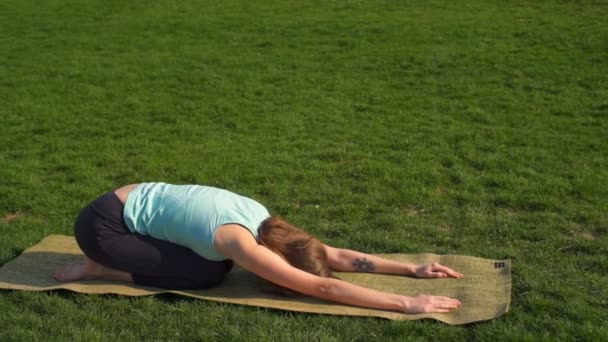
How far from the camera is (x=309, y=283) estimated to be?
468 cm

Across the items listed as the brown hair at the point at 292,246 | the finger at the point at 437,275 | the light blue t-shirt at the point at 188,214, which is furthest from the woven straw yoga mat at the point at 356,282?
the light blue t-shirt at the point at 188,214

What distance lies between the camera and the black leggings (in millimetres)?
4945

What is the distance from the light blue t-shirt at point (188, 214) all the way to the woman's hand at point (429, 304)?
1032 mm

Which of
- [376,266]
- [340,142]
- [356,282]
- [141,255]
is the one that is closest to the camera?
[141,255]

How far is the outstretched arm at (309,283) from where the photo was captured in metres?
4.59

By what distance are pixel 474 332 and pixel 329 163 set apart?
3873 mm

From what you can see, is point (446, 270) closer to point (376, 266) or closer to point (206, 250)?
point (376, 266)

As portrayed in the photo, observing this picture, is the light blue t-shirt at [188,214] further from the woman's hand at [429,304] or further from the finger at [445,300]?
the finger at [445,300]

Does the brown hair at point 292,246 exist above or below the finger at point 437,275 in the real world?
above

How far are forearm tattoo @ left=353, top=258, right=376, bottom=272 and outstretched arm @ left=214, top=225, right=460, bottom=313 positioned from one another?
55cm

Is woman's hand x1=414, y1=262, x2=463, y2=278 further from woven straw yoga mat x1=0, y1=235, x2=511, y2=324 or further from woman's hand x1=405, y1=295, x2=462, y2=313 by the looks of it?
woman's hand x1=405, y1=295, x2=462, y2=313

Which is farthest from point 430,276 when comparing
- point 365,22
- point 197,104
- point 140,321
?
point 365,22

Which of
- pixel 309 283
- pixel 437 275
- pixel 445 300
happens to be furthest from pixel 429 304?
pixel 309 283

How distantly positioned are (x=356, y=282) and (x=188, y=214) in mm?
1194
